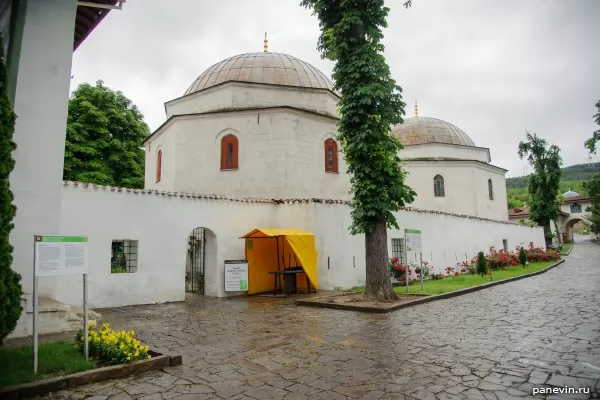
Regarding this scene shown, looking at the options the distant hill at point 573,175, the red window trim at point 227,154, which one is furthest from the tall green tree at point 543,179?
the distant hill at point 573,175

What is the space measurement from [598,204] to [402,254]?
40002mm

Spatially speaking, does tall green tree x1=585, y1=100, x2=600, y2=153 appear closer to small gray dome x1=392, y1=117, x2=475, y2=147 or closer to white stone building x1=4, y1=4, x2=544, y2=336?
white stone building x1=4, y1=4, x2=544, y2=336

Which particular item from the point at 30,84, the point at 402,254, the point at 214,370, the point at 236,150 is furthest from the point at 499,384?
the point at 236,150

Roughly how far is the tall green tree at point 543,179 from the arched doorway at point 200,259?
100 ft

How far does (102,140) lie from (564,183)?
10224cm

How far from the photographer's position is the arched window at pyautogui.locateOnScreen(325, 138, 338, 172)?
60.5ft

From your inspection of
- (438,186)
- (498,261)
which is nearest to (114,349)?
(498,261)

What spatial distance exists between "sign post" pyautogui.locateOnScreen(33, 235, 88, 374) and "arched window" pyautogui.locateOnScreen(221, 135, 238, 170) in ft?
41.0

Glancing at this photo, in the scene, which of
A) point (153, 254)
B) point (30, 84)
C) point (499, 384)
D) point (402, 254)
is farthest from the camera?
point (402, 254)

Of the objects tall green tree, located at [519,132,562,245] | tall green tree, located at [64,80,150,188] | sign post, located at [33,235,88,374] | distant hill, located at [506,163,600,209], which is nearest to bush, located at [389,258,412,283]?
sign post, located at [33,235,88,374]

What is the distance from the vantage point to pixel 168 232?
39.9 feet

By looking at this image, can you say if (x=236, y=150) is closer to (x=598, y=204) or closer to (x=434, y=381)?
(x=434, y=381)

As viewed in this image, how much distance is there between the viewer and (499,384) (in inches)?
170

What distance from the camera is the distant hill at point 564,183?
250ft
